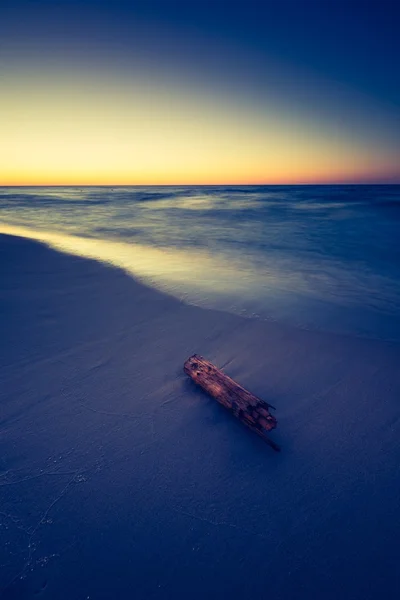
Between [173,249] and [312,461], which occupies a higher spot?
[173,249]

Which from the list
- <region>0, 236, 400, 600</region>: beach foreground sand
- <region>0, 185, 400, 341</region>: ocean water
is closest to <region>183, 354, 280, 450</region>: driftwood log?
<region>0, 236, 400, 600</region>: beach foreground sand

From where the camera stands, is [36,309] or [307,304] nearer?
[36,309]

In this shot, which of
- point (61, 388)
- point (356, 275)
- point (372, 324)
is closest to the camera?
point (61, 388)

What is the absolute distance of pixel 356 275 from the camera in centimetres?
822

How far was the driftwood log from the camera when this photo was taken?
2.57 metres

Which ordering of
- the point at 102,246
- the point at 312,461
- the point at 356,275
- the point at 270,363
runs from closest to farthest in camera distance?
the point at 312,461
the point at 270,363
the point at 356,275
the point at 102,246

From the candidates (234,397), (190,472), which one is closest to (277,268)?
(234,397)

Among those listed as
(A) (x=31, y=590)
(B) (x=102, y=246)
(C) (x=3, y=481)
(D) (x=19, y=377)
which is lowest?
(A) (x=31, y=590)

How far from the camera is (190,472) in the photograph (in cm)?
243

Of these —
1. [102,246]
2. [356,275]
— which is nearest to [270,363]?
[356,275]

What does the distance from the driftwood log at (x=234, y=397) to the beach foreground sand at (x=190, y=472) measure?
128 millimetres

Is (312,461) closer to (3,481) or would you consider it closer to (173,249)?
(3,481)

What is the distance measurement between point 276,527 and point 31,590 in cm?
153

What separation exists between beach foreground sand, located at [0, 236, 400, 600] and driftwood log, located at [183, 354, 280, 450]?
128 mm
